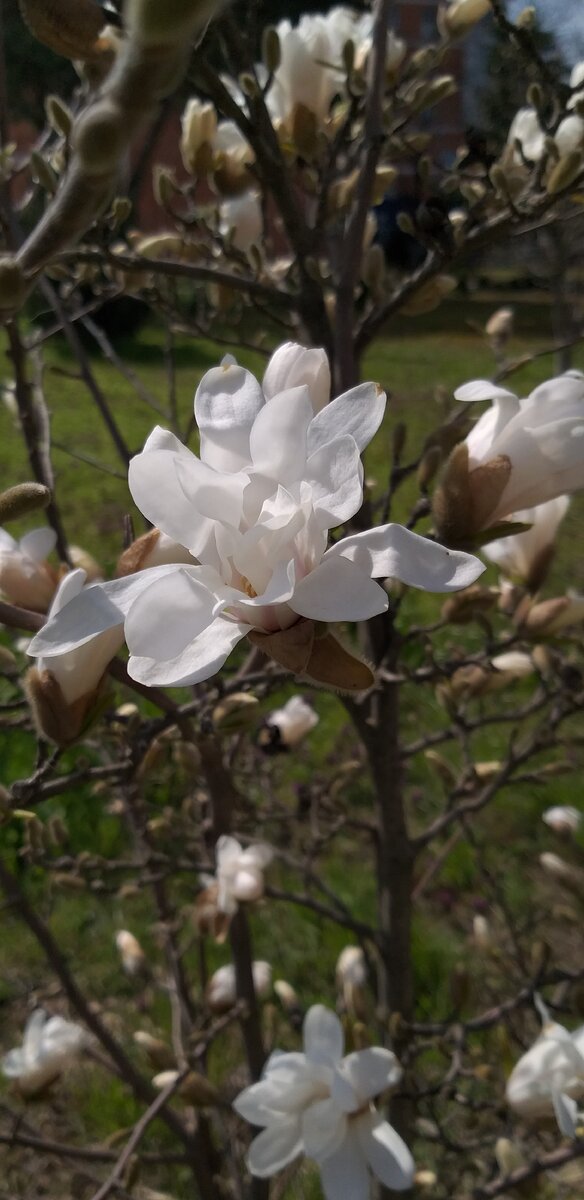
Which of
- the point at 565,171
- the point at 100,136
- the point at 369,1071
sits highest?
the point at 100,136

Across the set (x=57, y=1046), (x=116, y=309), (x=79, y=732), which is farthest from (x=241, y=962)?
(x=116, y=309)

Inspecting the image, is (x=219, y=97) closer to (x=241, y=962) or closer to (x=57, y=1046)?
(x=241, y=962)

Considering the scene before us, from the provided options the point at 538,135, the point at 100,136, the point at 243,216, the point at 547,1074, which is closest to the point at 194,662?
the point at 100,136

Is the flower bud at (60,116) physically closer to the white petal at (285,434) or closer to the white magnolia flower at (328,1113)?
the white petal at (285,434)

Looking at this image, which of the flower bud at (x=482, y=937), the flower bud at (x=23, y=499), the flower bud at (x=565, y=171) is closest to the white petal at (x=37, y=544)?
the flower bud at (x=23, y=499)

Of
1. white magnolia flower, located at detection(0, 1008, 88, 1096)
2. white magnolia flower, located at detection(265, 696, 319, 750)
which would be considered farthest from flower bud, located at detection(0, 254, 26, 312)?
white magnolia flower, located at detection(0, 1008, 88, 1096)

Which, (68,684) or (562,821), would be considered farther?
(562,821)

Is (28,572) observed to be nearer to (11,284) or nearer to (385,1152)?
(11,284)
